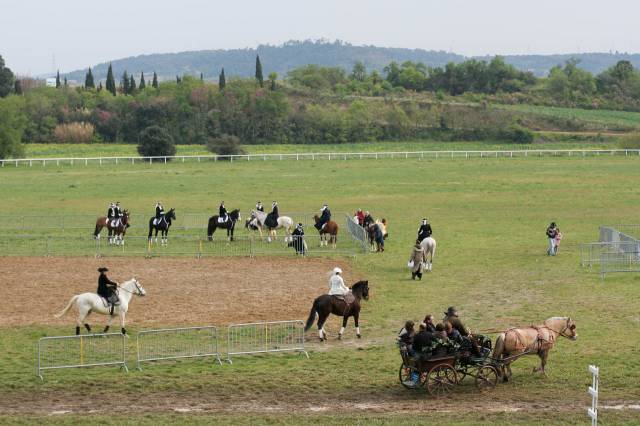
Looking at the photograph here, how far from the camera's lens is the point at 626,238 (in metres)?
30.9

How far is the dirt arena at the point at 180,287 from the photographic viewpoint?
77.8 ft

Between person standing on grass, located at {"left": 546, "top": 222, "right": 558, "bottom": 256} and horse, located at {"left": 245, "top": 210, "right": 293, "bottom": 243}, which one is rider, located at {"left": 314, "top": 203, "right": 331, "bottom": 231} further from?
person standing on grass, located at {"left": 546, "top": 222, "right": 558, "bottom": 256}

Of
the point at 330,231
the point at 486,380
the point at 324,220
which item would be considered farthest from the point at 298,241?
the point at 486,380

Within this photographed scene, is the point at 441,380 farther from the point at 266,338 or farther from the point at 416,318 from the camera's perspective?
the point at 416,318

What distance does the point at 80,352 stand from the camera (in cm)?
1933

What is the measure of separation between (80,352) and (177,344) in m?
2.12

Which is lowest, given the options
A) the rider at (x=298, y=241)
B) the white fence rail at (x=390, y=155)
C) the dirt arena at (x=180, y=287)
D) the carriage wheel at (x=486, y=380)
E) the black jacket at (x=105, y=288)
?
the dirt arena at (x=180, y=287)

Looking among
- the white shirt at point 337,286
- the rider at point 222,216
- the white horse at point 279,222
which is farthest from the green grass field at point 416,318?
the rider at point 222,216

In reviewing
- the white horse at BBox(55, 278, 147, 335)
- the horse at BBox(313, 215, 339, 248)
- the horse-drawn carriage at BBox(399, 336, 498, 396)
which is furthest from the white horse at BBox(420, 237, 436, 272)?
the horse-drawn carriage at BBox(399, 336, 498, 396)

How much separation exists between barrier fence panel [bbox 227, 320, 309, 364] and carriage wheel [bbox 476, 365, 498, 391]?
3.96 m

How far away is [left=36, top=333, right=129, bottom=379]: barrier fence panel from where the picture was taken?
1877cm

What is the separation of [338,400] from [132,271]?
14.9m

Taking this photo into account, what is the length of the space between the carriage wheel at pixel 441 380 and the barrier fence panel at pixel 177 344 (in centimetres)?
449

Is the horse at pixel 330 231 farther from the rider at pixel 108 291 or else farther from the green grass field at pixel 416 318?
the rider at pixel 108 291
